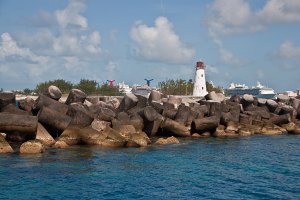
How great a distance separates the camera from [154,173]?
27.3m

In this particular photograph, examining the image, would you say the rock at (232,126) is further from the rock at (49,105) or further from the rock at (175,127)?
the rock at (49,105)

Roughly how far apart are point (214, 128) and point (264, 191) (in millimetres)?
25401

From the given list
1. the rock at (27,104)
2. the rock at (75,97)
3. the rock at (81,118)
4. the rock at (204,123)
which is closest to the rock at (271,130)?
the rock at (204,123)

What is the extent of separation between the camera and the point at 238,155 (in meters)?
35.7

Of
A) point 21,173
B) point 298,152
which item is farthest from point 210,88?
point 21,173

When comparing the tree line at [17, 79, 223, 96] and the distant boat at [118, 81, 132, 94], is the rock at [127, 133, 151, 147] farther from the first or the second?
the distant boat at [118, 81, 132, 94]

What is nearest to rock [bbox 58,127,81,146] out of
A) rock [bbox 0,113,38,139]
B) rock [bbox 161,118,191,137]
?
rock [bbox 0,113,38,139]

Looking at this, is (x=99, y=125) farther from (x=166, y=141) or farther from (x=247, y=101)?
Result: (x=247, y=101)

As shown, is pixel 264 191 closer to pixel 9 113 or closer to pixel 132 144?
pixel 132 144

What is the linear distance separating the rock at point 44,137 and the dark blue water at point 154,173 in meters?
1.95

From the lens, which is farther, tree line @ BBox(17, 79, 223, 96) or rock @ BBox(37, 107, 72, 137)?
tree line @ BBox(17, 79, 223, 96)

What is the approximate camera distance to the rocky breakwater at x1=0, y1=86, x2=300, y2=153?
119ft

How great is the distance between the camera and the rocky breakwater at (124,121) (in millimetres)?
36250

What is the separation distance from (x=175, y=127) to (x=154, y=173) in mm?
19055
